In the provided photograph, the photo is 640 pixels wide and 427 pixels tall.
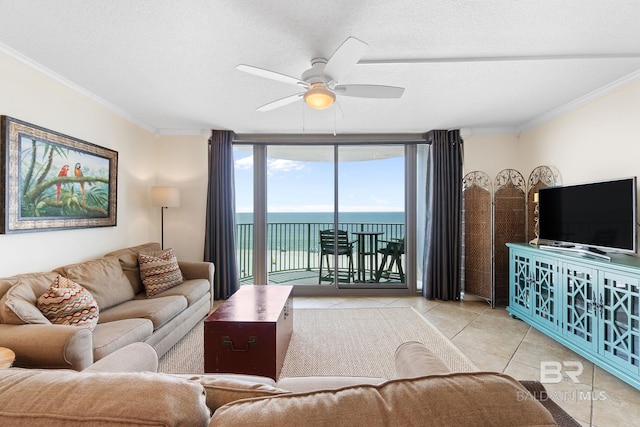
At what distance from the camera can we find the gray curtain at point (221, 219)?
4094 mm

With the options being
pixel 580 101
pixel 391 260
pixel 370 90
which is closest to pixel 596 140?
pixel 580 101

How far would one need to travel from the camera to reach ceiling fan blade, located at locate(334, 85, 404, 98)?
2.19 meters

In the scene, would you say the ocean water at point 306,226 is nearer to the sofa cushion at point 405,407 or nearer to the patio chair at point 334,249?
the patio chair at point 334,249

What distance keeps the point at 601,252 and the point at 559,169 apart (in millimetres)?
1183

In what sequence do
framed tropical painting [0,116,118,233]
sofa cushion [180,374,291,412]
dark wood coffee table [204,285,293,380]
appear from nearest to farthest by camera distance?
sofa cushion [180,374,291,412], dark wood coffee table [204,285,293,380], framed tropical painting [0,116,118,233]

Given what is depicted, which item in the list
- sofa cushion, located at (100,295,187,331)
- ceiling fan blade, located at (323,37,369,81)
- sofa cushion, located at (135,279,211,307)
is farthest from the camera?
sofa cushion, located at (135,279,211,307)

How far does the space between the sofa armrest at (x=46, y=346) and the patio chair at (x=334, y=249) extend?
130 inches

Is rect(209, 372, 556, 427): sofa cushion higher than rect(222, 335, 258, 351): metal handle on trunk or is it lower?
higher

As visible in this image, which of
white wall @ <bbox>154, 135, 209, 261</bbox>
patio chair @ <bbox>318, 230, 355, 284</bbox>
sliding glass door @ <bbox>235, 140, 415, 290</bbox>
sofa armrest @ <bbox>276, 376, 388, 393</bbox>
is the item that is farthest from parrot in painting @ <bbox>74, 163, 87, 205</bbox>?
patio chair @ <bbox>318, 230, 355, 284</bbox>

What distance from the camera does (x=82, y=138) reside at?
114 inches

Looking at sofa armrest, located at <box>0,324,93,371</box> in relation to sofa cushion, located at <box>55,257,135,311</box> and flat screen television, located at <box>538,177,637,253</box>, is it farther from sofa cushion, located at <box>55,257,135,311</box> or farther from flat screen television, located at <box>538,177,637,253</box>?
flat screen television, located at <box>538,177,637,253</box>

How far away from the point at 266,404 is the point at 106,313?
247 centimetres

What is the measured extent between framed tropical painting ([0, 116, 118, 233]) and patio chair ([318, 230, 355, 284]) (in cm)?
284

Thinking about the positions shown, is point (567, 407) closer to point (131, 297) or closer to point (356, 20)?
point (356, 20)
